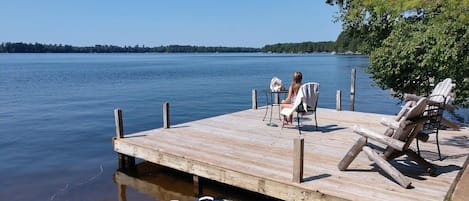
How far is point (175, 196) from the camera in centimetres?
632

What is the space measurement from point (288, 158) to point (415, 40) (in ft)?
12.4

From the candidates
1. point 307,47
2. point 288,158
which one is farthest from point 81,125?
point 307,47

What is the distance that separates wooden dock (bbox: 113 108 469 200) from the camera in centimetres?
443

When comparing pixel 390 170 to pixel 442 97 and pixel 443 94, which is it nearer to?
pixel 442 97

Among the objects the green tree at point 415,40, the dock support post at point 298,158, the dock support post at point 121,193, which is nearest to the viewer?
the dock support post at point 298,158

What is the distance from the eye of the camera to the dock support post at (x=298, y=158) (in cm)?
441

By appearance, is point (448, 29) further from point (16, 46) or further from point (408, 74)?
point (16, 46)

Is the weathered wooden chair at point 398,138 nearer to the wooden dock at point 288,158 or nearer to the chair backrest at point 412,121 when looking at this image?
the chair backrest at point 412,121

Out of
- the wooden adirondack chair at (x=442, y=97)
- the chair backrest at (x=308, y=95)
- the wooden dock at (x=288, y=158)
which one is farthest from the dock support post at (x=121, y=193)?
the wooden adirondack chair at (x=442, y=97)

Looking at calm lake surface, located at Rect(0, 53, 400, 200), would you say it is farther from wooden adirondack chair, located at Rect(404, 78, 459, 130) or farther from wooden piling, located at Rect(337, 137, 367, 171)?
wooden adirondack chair, located at Rect(404, 78, 459, 130)

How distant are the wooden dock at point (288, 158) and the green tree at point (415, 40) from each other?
4.67 feet

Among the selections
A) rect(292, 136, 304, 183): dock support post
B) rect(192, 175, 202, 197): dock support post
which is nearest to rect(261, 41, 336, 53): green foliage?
rect(192, 175, 202, 197): dock support post

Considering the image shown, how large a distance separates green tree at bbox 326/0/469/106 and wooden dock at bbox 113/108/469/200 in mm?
1422

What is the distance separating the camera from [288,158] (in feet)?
18.5
